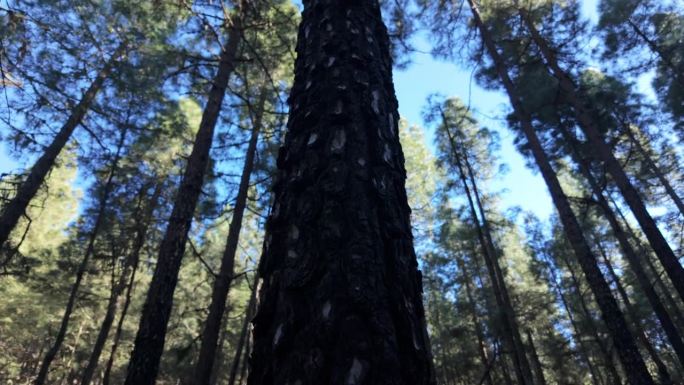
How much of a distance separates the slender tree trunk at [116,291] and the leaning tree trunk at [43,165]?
2.68 metres

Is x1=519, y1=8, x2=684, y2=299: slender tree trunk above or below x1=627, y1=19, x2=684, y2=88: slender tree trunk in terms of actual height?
below

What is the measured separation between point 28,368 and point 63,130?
27.3 metres

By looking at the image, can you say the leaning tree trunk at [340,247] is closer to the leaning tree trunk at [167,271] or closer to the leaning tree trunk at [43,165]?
the leaning tree trunk at [167,271]

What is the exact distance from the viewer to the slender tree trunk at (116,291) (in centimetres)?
1136

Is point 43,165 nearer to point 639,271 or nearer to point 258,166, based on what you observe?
point 258,166

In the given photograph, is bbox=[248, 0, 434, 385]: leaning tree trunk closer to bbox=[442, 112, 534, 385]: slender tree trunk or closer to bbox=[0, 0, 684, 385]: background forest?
bbox=[0, 0, 684, 385]: background forest

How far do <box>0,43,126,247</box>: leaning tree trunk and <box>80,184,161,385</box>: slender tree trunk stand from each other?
268 cm

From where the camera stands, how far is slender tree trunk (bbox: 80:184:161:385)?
11359 millimetres

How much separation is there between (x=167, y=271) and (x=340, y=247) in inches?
187

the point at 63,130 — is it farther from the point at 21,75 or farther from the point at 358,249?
the point at 358,249

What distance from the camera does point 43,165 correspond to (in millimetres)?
9484

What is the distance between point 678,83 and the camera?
51.0 feet

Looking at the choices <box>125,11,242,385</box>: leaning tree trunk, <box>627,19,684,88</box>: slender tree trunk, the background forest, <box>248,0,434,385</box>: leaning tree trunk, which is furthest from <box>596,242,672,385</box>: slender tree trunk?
Result: <box>248,0,434,385</box>: leaning tree trunk

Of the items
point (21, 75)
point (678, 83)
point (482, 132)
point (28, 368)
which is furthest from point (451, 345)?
point (28, 368)
